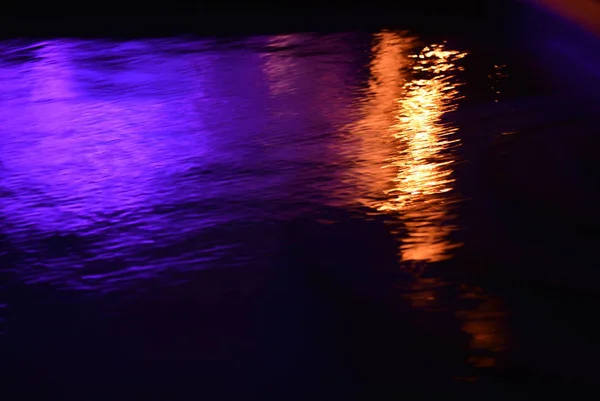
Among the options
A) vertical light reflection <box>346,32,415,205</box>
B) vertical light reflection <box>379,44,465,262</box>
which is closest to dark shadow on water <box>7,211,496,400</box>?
vertical light reflection <box>379,44,465,262</box>

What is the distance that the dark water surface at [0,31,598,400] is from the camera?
2387 millimetres

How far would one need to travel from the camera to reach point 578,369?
228 centimetres

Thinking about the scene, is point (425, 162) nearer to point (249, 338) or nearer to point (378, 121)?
point (378, 121)

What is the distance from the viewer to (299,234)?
314cm

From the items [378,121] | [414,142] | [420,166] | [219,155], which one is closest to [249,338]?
[420,166]

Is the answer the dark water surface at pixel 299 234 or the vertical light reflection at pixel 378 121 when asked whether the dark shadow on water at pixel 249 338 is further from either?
the vertical light reflection at pixel 378 121

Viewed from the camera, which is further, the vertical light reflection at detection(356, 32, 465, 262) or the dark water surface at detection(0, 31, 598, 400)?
the vertical light reflection at detection(356, 32, 465, 262)


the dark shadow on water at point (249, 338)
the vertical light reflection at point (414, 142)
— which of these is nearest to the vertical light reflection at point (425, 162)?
the vertical light reflection at point (414, 142)

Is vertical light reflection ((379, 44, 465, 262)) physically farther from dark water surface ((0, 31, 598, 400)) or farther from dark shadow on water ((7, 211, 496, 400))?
dark shadow on water ((7, 211, 496, 400))

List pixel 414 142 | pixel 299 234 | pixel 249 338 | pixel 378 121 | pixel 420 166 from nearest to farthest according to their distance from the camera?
pixel 249 338 → pixel 299 234 → pixel 420 166 → pixel 414 142 → pixel 378 121

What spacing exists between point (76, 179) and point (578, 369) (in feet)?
7.32

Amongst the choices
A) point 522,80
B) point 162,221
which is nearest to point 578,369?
point 162,221

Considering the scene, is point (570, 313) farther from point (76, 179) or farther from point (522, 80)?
point (522, 80)

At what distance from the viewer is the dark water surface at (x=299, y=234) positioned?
2.39 metres
